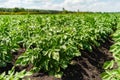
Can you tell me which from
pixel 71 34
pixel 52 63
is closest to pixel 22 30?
pixel 71 34

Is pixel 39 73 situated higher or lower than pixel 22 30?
lower

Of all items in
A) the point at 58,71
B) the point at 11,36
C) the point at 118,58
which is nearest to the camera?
the point at 118,58

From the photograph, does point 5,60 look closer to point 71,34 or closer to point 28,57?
point 28,57

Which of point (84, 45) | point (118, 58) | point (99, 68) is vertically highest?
point (118, 58)

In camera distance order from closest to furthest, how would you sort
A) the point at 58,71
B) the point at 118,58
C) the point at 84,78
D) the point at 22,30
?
the point at 118,58
the point at 58,71
the point at 84,78
the point at 22,30

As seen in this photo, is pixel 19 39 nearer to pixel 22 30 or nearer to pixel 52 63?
pixel 22 30

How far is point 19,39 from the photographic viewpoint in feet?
23.8

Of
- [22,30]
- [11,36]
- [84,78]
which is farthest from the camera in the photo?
[22,30]

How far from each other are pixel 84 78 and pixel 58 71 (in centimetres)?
81

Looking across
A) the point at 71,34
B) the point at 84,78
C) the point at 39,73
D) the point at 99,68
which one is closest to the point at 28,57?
the point at 39,73

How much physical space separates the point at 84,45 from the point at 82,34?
0.34m

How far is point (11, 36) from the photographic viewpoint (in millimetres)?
7051

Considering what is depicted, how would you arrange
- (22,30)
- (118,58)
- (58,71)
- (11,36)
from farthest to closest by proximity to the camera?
(22,30) < (11,36) < (58,71) < (118,58)

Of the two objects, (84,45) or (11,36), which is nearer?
(11,36)
